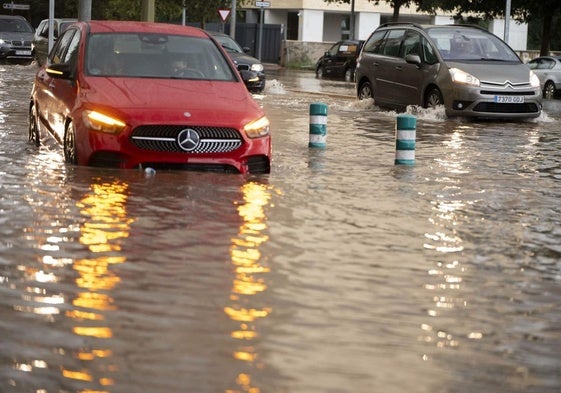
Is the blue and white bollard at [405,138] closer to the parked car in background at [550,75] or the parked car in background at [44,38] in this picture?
the parked car in background at [550,75]

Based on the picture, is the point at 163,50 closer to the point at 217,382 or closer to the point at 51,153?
the point at 51,153

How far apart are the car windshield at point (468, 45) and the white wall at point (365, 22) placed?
61540 millimetres

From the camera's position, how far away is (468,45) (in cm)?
2580

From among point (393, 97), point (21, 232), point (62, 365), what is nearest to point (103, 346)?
point (62, 365)

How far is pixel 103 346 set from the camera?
21.3ft

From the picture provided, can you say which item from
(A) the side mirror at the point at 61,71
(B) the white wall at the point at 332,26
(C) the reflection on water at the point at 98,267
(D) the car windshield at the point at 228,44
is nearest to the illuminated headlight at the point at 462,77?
(A) the side mirror at the point at 61,71

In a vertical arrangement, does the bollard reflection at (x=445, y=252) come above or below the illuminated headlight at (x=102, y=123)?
below

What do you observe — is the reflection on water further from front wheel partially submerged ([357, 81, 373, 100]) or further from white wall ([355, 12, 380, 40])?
white wall ([355, 12, 380, 40])

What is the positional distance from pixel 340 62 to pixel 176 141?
40516 mm

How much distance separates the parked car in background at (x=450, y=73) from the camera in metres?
24.3

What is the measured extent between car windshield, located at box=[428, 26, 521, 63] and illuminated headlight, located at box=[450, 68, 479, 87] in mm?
708

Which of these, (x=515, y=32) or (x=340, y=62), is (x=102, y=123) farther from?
(x=515, y=32)

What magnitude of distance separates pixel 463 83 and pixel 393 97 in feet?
7.83

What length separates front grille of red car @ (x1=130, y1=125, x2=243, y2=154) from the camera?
42.5 ft
